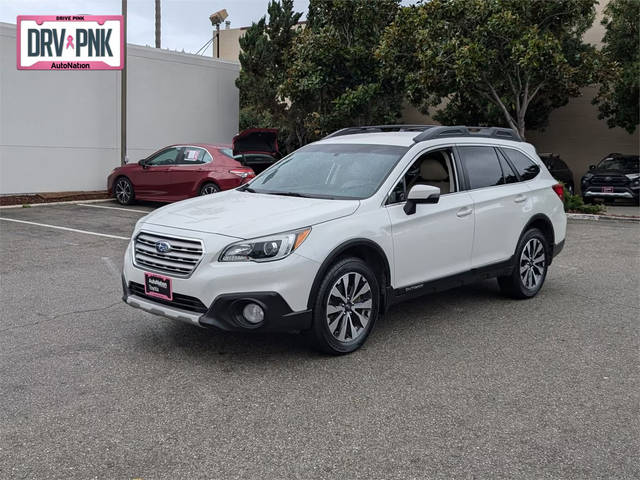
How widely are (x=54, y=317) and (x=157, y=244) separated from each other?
181 cm

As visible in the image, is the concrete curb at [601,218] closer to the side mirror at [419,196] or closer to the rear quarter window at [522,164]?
the rear quarter window at [522,164]

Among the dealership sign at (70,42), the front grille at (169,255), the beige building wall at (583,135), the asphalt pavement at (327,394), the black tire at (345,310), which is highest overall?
the dealership sign at (70,42)

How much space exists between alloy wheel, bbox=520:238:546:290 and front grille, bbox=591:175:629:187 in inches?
625

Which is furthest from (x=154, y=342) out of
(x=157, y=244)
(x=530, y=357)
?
(x=530, y=357)

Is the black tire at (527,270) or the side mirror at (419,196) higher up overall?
the side mirror at (419,196)

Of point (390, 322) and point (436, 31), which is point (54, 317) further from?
point (436, 31)

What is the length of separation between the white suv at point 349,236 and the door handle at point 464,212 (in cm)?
2

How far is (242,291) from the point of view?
488 cm

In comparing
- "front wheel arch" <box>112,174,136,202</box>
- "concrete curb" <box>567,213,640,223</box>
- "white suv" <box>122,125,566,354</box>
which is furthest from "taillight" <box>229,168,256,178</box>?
"white suv" <box>122,125,566,354</box>

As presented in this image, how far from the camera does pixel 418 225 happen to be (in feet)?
19.5

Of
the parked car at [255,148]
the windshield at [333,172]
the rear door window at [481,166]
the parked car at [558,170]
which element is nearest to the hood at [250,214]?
the windshield at [333,172]

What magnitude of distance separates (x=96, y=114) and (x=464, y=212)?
49.8ft

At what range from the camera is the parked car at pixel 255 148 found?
49.8 feet

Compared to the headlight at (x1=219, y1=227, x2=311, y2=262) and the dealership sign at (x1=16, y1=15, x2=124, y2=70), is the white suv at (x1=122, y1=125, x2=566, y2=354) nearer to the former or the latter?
the headlight at (x1=219, y1=227, x2=311, y2=262)
